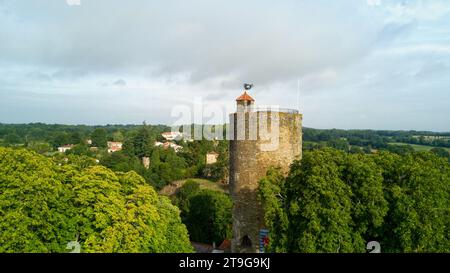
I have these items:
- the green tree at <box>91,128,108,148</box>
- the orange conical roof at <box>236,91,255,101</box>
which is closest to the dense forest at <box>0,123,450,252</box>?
the orange conical roof at <box>236,91,255,101</box>

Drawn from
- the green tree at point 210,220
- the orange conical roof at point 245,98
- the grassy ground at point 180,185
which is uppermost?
the orange conical roof at point 245,98

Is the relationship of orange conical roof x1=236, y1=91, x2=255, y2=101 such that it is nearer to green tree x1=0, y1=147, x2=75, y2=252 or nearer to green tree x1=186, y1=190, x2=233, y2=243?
green tree x1=0, y1=147, x2=75, y2=252

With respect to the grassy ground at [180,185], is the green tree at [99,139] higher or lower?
higher

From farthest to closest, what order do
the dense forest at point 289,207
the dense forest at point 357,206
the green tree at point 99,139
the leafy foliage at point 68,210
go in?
the green tree at point 99,139
the dense forest at point 357,206
the dense forest at point 289,207
the leafy foliage at point 68,210

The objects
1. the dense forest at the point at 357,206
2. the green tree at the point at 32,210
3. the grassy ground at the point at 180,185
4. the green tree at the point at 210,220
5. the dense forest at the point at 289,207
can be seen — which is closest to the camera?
the green tree at the point at 32,210

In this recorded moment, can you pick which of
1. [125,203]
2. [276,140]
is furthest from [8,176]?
[276,140]

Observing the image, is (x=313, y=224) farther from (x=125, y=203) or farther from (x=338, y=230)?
(x=125, y=203)

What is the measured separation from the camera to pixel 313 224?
13828 millimetres

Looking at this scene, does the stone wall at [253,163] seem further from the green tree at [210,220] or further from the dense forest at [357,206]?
the green tree at [210,220]

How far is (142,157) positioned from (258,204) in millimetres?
67365

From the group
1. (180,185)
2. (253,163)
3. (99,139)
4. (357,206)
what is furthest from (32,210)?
(99,139)

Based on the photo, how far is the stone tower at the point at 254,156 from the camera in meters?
17.8

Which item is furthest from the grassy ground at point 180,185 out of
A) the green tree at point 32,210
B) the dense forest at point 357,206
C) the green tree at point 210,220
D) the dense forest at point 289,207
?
the green tree at point 32,210

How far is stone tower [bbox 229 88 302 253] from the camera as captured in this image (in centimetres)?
1783
